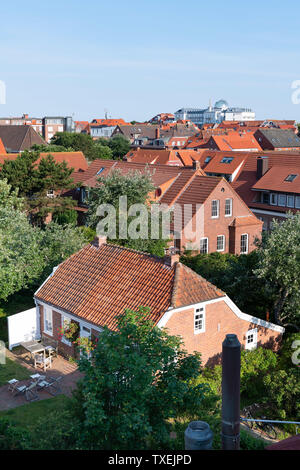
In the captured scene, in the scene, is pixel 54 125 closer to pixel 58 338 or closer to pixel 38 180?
pixel 38 180

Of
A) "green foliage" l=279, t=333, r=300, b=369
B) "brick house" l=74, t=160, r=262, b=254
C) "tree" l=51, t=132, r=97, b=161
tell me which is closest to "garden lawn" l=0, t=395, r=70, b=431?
"green foliage" l=279, t=333, r=300, b=369

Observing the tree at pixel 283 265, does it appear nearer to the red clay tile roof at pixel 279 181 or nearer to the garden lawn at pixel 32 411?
the garden lawn at pixel 32 411

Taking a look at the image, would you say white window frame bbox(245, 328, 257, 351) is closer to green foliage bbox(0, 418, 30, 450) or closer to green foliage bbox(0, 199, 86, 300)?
green foliage bbox(0, 199, 86, 300)

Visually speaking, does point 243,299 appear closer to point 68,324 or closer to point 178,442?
point 68,324

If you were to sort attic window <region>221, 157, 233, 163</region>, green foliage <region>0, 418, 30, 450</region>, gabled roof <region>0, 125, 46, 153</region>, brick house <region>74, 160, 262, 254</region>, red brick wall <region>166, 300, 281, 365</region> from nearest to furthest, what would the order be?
green foliage <region>0, 418, 30, 450</region> < red brick wall <region>166, 300, 281, 365</region> < brick house <region>74, 160, 262, 254</region> < attic window <region>221, 157, 233, 163</region> < gabled roof <region>0, 125, 46, 153</region>

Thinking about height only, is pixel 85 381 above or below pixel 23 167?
below

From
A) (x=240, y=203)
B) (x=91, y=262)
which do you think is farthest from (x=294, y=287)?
(x=240, y=203)

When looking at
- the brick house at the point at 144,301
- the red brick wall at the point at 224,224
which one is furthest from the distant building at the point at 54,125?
the brick house at the point at 144,301
